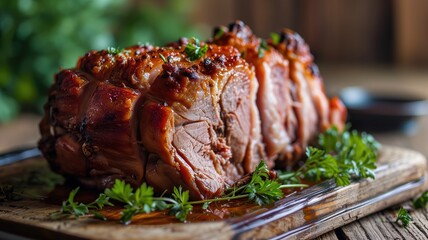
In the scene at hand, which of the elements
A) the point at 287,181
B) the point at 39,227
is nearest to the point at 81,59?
the point at 39,227

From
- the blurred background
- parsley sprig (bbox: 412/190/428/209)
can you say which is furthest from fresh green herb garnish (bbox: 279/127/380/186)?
the blurred background

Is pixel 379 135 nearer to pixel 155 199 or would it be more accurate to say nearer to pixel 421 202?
pixel 421 202

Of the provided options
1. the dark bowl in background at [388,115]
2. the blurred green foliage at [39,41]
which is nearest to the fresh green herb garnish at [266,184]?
the dark bowl in background at [388,115]

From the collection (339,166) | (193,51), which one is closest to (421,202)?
(339,166)

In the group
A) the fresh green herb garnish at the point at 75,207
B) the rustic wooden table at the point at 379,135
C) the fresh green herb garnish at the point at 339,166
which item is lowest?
the rustic wooden table at the point at 379,135

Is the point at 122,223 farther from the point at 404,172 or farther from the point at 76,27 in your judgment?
the point at 76,27

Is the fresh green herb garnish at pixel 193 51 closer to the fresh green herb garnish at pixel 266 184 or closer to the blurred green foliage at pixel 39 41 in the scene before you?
the fresh green herb garnish at pixel 266 184
